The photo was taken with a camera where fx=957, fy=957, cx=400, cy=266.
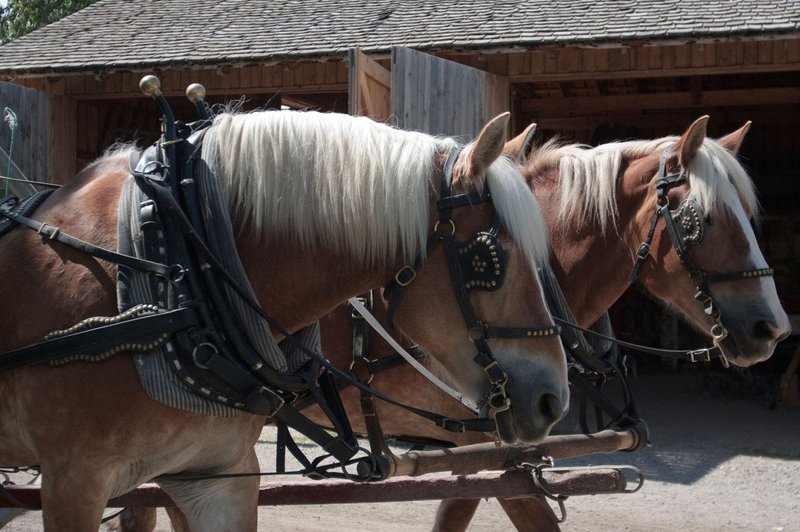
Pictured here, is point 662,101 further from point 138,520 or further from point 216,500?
point 216,500

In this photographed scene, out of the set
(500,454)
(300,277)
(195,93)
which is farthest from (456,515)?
(195,93)

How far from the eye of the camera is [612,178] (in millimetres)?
4051

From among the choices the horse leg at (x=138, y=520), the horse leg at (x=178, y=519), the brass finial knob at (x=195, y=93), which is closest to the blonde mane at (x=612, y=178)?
the brass finial knob at (x=195, y=93)

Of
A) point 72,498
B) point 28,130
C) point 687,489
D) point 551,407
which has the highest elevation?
point 551,407

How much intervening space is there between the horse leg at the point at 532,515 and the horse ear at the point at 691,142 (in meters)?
1.50

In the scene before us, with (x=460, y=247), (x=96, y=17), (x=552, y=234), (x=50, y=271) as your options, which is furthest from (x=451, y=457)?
(x=96, y=17)

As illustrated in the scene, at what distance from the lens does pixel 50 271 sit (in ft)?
8.14

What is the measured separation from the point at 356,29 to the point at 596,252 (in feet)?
18.7

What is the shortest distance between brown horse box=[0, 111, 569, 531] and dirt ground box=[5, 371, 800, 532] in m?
3.28

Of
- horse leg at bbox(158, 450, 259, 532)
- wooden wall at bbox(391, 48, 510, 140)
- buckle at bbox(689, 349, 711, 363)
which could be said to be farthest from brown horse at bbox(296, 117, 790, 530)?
wooden wall at bbox(391, 48, 510, 140)

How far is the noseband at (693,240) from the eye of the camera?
3.74 metres

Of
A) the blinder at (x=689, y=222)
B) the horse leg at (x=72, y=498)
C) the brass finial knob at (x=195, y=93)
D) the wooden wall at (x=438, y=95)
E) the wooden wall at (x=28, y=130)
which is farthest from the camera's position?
the wooden wall at (x=28, y=130)

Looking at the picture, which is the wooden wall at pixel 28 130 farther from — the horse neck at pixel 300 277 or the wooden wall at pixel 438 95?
the horse neck at pixel 300 277

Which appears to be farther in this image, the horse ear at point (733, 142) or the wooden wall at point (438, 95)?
the wooden wall at point (438, 95)
